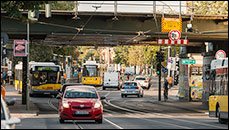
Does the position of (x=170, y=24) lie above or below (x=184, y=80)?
above

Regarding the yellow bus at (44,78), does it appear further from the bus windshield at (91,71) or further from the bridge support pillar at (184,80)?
the bus windshield at (91,71)

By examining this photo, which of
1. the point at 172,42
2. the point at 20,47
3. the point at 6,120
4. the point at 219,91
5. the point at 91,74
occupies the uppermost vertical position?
the point at 172,42

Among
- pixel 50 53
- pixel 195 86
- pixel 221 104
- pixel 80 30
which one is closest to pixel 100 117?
pixel 221 104

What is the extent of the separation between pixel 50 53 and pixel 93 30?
4767 centimetres

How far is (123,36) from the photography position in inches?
1428

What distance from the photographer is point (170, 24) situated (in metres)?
35.4

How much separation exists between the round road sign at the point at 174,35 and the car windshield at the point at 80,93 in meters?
12.0

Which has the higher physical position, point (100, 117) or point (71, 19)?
point (71, 19)

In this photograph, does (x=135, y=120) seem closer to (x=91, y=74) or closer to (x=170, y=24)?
(x=170, y=24)

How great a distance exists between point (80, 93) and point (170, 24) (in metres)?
13.0

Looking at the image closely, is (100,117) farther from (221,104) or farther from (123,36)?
(123,36)

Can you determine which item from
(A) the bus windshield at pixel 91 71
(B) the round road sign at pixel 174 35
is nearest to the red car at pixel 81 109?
(B) the round road sign at pixel 174 35

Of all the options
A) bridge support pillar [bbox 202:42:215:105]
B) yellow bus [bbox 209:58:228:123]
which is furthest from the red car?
bridge support pillar [bbox 202:42:215:105]

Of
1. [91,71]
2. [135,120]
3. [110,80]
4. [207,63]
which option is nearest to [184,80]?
[207,63]
